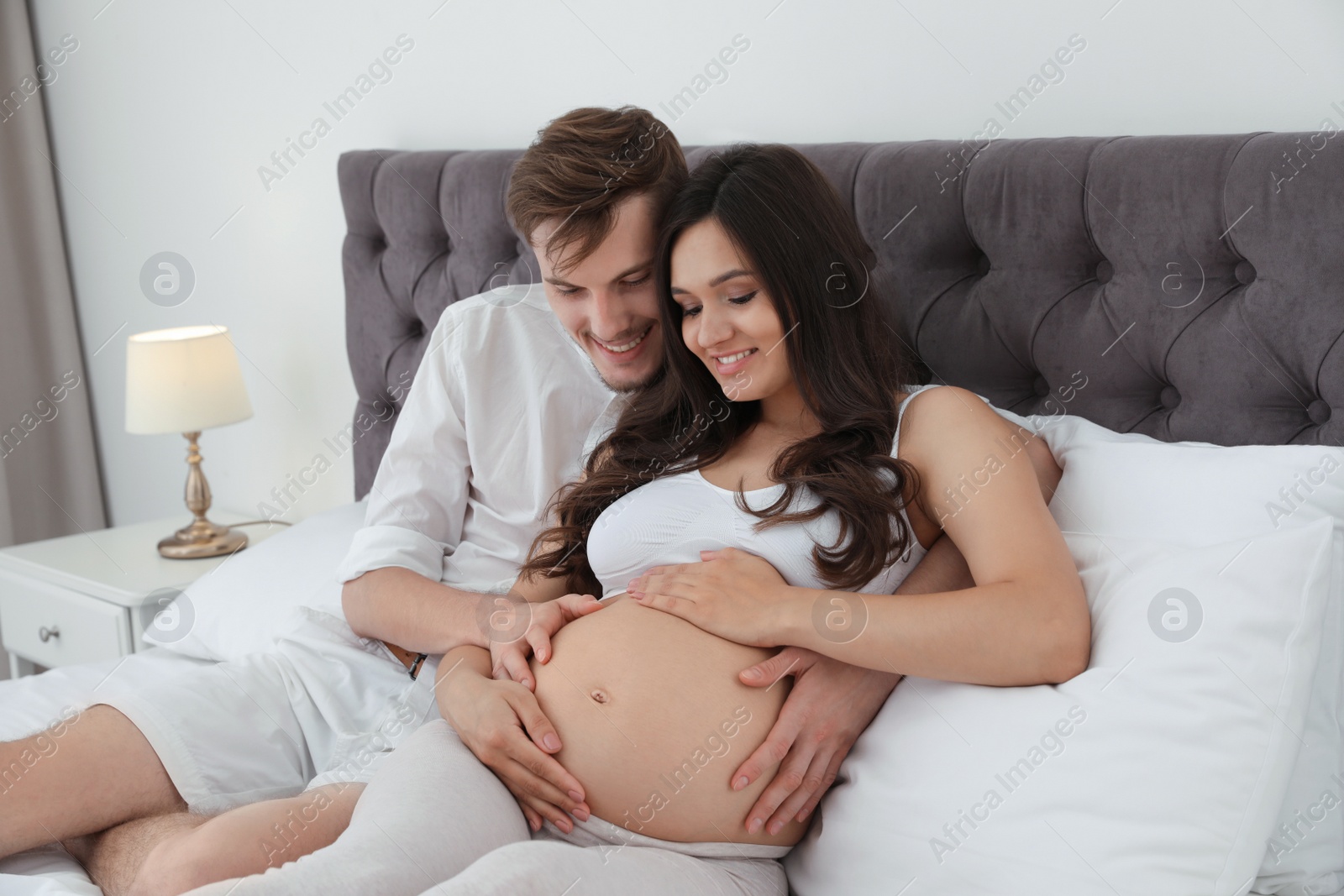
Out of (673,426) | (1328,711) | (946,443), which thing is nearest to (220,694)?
(673,426)

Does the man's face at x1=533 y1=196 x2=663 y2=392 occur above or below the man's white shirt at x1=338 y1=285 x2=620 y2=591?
above

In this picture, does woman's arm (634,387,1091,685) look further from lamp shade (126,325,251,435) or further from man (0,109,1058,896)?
lamp shade (126,325,251,435)

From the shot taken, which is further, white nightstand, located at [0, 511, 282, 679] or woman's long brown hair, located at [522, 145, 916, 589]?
white nightstand, located at [0, 511, 282, 679]

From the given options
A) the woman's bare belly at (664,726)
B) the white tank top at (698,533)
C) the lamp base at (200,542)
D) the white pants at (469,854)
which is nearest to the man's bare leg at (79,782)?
the white pants at (469,854)

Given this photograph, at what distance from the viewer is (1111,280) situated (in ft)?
4.38

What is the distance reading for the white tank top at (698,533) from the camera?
1.24 meters

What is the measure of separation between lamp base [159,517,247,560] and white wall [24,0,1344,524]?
9.6 inches

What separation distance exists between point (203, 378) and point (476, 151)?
0.90 metres

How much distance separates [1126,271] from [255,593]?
1461mm

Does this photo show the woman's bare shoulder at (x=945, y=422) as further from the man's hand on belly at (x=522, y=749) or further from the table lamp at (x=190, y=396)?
the table lamp at (x=190, y=396)

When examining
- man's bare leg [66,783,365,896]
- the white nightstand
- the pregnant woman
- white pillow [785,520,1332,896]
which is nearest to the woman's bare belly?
the pregnant woman

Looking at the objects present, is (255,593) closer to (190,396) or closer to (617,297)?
(190,396)

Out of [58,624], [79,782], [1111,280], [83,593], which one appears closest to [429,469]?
[79,782]

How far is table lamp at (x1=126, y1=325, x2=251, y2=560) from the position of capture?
2402mm
